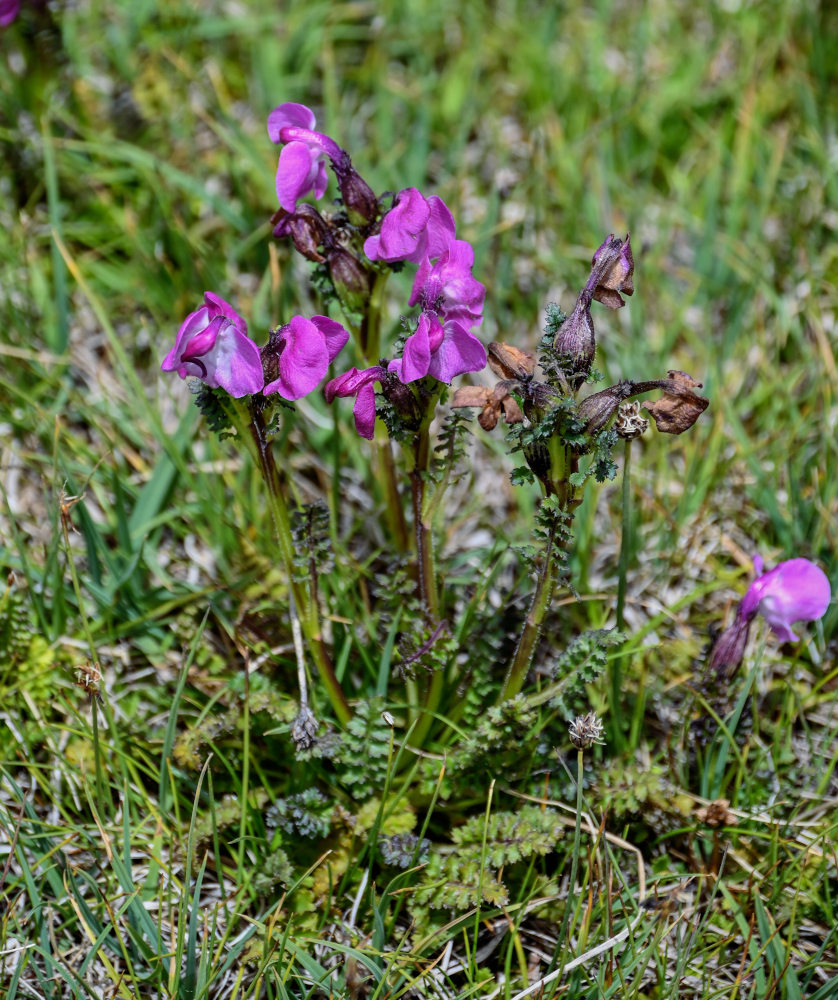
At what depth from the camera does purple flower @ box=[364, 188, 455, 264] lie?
176cm

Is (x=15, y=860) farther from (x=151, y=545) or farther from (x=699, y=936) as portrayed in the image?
(x=699, y=936)

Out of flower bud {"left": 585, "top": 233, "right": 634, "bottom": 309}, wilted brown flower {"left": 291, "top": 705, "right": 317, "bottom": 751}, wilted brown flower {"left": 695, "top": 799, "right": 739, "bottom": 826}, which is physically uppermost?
flower bud {"left": 585, "top": 233, "right": 634, "bottom": 309}

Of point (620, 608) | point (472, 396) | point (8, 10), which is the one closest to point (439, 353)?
point (472, 396)

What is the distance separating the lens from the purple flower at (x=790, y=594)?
2023mm

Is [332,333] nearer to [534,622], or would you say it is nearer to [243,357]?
[243,357]

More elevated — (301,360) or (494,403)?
(301,360)

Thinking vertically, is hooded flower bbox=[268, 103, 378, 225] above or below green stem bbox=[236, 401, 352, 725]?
above

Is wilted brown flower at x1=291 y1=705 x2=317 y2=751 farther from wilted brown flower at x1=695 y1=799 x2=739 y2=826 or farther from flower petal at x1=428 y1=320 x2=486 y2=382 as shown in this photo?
wilted brown flower at x1=695 y1=799 x2=739 y2=826

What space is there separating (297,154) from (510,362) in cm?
62

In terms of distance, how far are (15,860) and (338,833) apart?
28.8 inches

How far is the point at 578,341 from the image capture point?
163cm

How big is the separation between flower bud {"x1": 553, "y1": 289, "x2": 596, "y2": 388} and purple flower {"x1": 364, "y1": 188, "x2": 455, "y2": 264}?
30cm

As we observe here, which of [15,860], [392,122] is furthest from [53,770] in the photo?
[392,122]

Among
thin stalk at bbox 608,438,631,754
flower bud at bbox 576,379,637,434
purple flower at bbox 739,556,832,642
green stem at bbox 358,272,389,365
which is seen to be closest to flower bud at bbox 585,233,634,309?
flower bud at bbox 576,379,637,434
